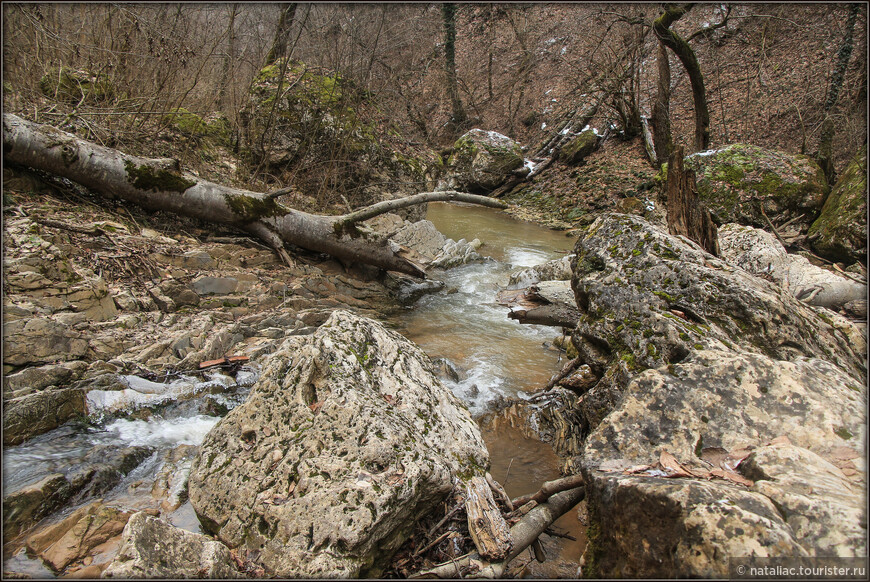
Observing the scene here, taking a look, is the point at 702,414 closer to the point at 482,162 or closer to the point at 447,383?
the point at 447,383

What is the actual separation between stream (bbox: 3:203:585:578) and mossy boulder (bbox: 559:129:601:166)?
443 inches

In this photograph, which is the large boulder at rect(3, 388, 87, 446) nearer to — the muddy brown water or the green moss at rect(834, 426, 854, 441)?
the muddy brown water

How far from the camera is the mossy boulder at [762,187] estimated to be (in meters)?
9.01

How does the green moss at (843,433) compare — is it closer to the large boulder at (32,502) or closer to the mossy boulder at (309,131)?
the large boulder at (32,502)

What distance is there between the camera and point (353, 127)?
839 cm

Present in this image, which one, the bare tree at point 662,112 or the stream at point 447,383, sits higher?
the bare tree at point 662,112

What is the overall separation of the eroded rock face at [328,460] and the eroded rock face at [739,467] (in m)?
0.89

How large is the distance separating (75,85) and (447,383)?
6726 mm

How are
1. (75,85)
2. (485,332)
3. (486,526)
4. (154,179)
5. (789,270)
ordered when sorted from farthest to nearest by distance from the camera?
1. (485,332)
2. (75,85)
3. (789,270)
4. (154,179)
5. (486,526)

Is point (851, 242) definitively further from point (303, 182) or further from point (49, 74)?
point (49, 74)

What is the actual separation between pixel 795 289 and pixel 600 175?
9.96 m

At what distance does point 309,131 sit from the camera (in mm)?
8656

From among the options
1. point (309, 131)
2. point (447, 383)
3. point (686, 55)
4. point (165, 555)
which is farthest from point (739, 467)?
point (686, 55)

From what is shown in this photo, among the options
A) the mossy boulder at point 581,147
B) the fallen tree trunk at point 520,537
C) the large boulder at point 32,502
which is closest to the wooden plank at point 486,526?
the fallen tree trunk at point 520,537
